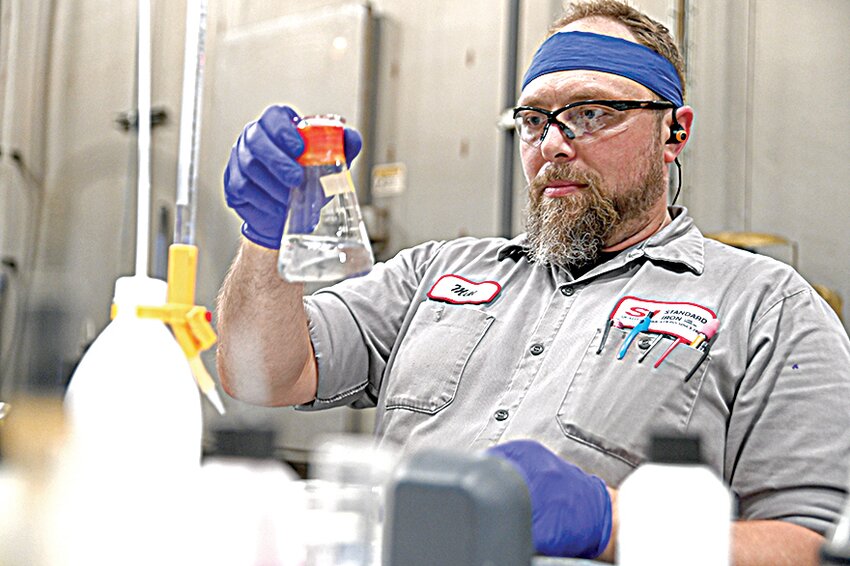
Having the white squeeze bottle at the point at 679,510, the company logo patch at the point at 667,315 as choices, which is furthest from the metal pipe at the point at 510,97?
the white squeeze bottle at the point at 679,510

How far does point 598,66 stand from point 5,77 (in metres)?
2.30

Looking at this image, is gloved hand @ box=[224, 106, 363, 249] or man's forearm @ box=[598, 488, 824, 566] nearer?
gloved hand @ box=[224, 106, 363, 249]

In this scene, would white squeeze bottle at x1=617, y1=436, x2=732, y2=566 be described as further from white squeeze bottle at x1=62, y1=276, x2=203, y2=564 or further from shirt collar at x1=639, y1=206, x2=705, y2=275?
shirt collar at x1=639, y1=206, x2=705, y2=275

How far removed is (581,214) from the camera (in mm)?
1463

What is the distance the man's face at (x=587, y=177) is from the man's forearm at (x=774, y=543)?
0.52 metres

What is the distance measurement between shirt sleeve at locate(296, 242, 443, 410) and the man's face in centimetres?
23

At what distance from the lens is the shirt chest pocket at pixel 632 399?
1.26 m

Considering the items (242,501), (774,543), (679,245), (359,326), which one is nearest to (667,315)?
(679,245)

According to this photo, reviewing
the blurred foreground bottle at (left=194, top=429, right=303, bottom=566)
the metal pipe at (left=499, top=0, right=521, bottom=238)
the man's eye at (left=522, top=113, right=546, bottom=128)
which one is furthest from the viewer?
the metal pipe at (left=499, top=0, right=521, bottom=238)

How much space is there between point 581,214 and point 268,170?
685 mm

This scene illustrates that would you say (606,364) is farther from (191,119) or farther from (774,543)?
(191,119)

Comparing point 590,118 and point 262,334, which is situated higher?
point 590,118

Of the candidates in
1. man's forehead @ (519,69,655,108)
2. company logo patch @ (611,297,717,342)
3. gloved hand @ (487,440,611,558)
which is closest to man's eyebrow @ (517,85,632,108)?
man's forehead @ (519,69,655,108)

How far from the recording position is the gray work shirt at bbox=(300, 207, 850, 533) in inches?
46.6
